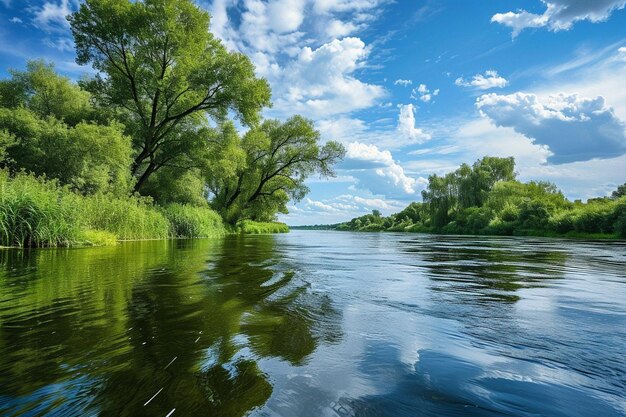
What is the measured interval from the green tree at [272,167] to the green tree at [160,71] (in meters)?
10.5

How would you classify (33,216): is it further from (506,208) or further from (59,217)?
(506,208)

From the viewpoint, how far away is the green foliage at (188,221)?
24.0m

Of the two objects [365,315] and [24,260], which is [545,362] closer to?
[365,315]

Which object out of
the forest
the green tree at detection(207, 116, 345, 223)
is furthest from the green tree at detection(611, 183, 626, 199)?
the forest

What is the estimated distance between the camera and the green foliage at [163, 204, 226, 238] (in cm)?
2402

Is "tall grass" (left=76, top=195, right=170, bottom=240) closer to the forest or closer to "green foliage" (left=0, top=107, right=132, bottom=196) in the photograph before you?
the forest

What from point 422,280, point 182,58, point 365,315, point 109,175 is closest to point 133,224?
point 109,175

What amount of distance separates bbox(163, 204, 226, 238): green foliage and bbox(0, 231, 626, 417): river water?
1882 centimetres

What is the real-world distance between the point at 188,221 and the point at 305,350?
926 inches

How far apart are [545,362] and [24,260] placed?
9.95m

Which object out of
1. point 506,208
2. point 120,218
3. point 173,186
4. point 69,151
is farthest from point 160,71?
point 506,208

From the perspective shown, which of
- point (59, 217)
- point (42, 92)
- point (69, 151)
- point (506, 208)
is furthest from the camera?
point (506, 208)

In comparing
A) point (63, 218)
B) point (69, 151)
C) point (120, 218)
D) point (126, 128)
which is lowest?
point (63, 218)

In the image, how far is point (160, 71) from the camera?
23.8 m
